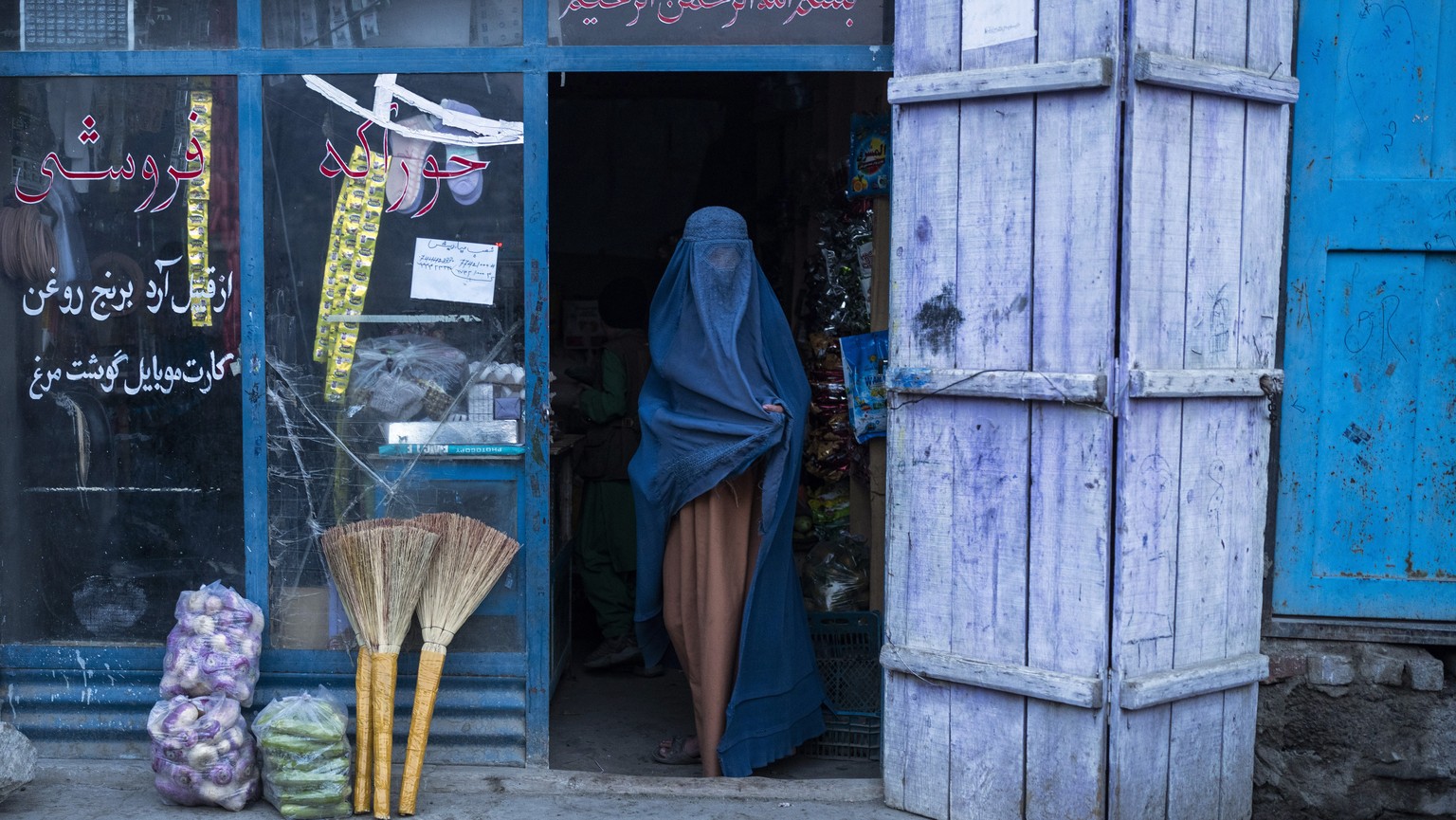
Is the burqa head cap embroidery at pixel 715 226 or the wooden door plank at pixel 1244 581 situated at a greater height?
the burqa head cap embroidery at pixel 715 226

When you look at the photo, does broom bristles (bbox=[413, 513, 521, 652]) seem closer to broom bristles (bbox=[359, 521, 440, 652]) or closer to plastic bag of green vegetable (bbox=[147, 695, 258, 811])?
broom bristles (bbox=[359, 521, 440, 652])

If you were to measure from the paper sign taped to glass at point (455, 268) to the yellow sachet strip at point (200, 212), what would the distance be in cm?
71

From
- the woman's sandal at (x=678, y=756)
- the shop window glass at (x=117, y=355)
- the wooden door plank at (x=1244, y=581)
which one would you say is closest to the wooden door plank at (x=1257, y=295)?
the wooden door plank at (x=1244, y=581)

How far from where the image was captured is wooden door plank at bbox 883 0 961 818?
3535 millimetres

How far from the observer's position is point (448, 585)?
3678mm

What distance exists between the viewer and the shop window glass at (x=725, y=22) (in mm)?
3752

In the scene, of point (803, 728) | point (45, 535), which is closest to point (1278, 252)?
point (803, 728)

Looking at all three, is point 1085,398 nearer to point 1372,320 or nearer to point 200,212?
point 1372,320

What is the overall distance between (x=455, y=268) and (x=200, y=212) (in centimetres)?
88

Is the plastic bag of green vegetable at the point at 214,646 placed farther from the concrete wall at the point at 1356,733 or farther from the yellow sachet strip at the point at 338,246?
the concrete wall at the point at 1356,733

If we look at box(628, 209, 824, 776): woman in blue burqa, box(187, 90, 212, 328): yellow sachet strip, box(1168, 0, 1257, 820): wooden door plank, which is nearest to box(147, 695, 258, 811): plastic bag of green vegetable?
box(187, 90, 212, 328): yellow sachet strip

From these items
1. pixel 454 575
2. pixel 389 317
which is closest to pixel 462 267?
pixel 389 317

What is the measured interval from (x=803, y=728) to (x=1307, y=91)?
273 cm

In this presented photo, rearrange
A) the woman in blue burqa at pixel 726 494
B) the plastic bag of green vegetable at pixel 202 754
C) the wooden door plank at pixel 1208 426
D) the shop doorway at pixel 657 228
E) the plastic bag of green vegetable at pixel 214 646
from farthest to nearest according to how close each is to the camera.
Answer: the shop doorway at pixel 657 228, the woman in blue burqa at pixel 726 494, the plastic bag of green vegetable at pixel 214 646, the plastic bag of green vegetable at pixel 202 754, the wooden door plank at pixel 1208 426
